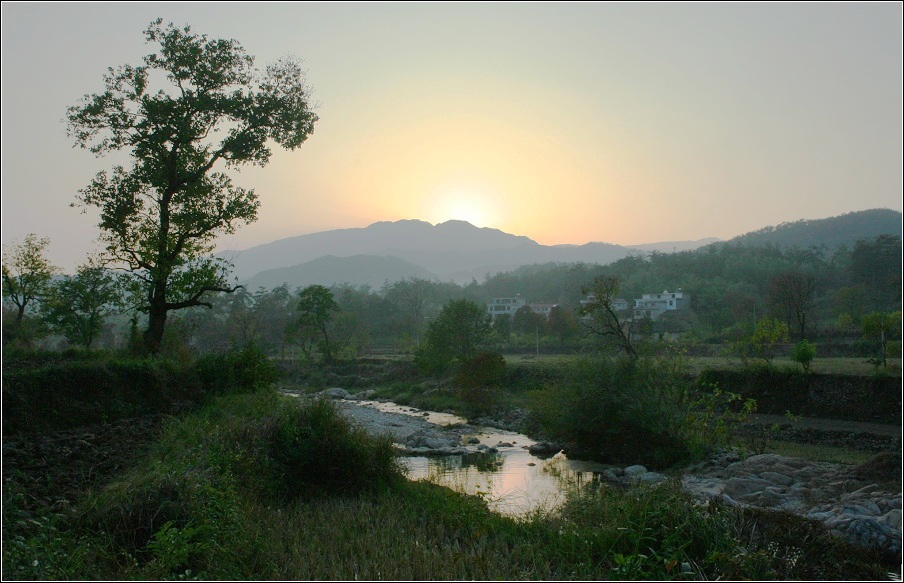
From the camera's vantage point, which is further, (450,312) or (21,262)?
(450,312)

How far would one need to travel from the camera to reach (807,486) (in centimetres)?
1326

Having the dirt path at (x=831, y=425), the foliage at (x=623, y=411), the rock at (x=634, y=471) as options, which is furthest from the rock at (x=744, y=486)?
the dirt path at (x=831, y=425)

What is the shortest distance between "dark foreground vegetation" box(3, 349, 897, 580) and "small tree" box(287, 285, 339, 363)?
2722cm

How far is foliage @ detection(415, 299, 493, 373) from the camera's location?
33.1 m

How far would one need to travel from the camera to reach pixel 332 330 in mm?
47031

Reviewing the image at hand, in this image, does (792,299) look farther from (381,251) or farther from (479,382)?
(381,251)

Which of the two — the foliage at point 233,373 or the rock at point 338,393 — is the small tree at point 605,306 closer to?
Result: the foliage at point 233,373

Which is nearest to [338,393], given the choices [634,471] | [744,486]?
[634,471]

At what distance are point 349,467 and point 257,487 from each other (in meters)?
1.80

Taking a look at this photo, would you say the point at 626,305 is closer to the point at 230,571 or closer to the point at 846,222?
the point at 846,222

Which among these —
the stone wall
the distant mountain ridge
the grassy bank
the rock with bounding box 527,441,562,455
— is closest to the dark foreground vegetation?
the grassy bank

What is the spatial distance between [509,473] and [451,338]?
57.4 ft

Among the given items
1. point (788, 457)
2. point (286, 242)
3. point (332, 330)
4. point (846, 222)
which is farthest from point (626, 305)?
point (788, 457)

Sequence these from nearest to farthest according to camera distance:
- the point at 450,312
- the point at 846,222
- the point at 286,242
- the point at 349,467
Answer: the point at 349,467 < the point at 450,312 < the point at 846,222 < the point at 286,242
